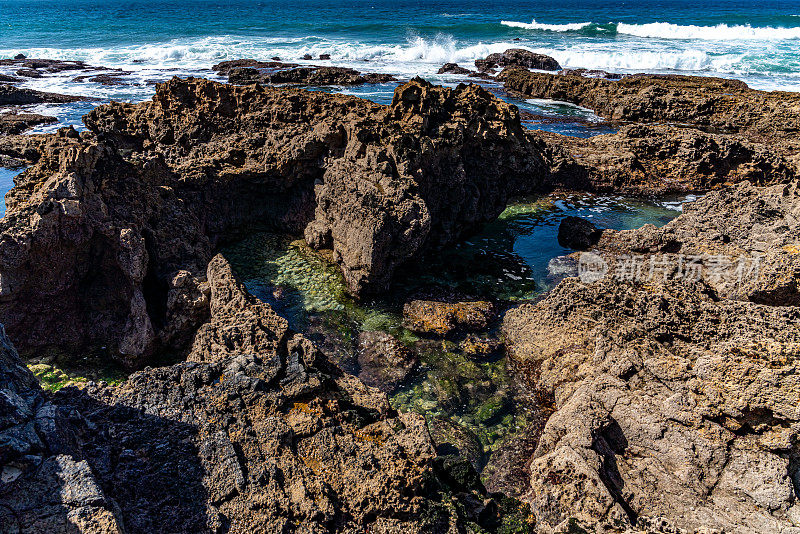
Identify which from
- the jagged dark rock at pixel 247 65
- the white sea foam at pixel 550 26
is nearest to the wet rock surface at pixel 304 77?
the jagged dark rock at pixel 247 65

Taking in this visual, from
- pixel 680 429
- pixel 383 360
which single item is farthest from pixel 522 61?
pixel 680 429

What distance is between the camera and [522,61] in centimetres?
4306

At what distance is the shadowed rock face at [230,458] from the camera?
3.28 metres

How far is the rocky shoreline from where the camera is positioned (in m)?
4.13

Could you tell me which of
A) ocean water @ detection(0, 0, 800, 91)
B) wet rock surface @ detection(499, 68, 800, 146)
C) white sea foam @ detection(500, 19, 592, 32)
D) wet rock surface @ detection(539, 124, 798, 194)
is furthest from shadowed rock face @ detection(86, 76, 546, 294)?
white sea foam @ detection(500, 19, 592, 32)

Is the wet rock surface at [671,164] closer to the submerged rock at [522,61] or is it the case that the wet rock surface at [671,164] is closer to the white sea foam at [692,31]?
the submerged rock at [522,61]

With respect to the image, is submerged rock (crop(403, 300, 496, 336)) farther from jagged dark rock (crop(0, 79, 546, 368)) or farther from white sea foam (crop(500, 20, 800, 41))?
white sea foam (crop(500, 20, 800, 41))

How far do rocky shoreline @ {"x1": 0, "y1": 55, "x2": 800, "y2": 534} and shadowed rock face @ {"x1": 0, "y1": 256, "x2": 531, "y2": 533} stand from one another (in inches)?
0.8

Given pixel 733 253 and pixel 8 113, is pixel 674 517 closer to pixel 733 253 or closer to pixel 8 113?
pixel 733 253

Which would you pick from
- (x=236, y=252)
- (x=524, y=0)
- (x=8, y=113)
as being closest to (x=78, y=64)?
(x=8, y=113)

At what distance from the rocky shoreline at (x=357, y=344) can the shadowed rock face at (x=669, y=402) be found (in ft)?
0.11

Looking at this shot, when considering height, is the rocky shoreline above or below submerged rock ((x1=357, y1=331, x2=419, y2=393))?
above

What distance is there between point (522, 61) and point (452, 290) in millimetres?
38527

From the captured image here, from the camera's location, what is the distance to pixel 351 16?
250ft
